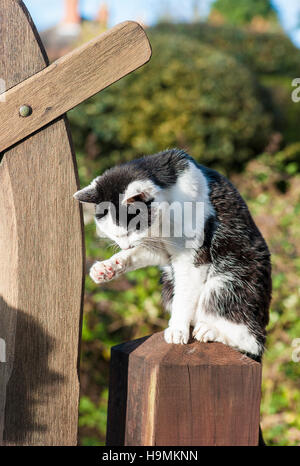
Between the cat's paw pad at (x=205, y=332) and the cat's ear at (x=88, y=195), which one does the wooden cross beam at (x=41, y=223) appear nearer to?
the cat's ear at (x=88, y=195)

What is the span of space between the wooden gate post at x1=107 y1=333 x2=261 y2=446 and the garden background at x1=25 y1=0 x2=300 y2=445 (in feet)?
2.27

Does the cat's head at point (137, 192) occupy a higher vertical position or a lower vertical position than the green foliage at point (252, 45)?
lower

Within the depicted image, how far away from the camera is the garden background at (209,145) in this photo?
359 cm

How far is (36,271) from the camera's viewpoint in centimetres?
132

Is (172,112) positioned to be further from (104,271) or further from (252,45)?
(104,271)

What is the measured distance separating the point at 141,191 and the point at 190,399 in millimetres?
603

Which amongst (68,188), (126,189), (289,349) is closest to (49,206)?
(68,188)

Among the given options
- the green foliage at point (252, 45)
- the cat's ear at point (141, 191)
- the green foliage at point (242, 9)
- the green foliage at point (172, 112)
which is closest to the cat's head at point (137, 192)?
the cat's ear at point (141, 191)

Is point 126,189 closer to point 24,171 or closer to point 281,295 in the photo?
point 24,171

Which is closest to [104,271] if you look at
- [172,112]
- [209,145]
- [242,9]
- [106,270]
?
[106,270]

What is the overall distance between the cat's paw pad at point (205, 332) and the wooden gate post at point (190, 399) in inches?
5.8

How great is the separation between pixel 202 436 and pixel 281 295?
8.24ft

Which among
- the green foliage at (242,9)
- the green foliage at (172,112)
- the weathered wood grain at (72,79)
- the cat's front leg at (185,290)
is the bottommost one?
the cat's front leg at (185,290)

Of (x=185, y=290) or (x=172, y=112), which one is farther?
(x=172, y=112)
